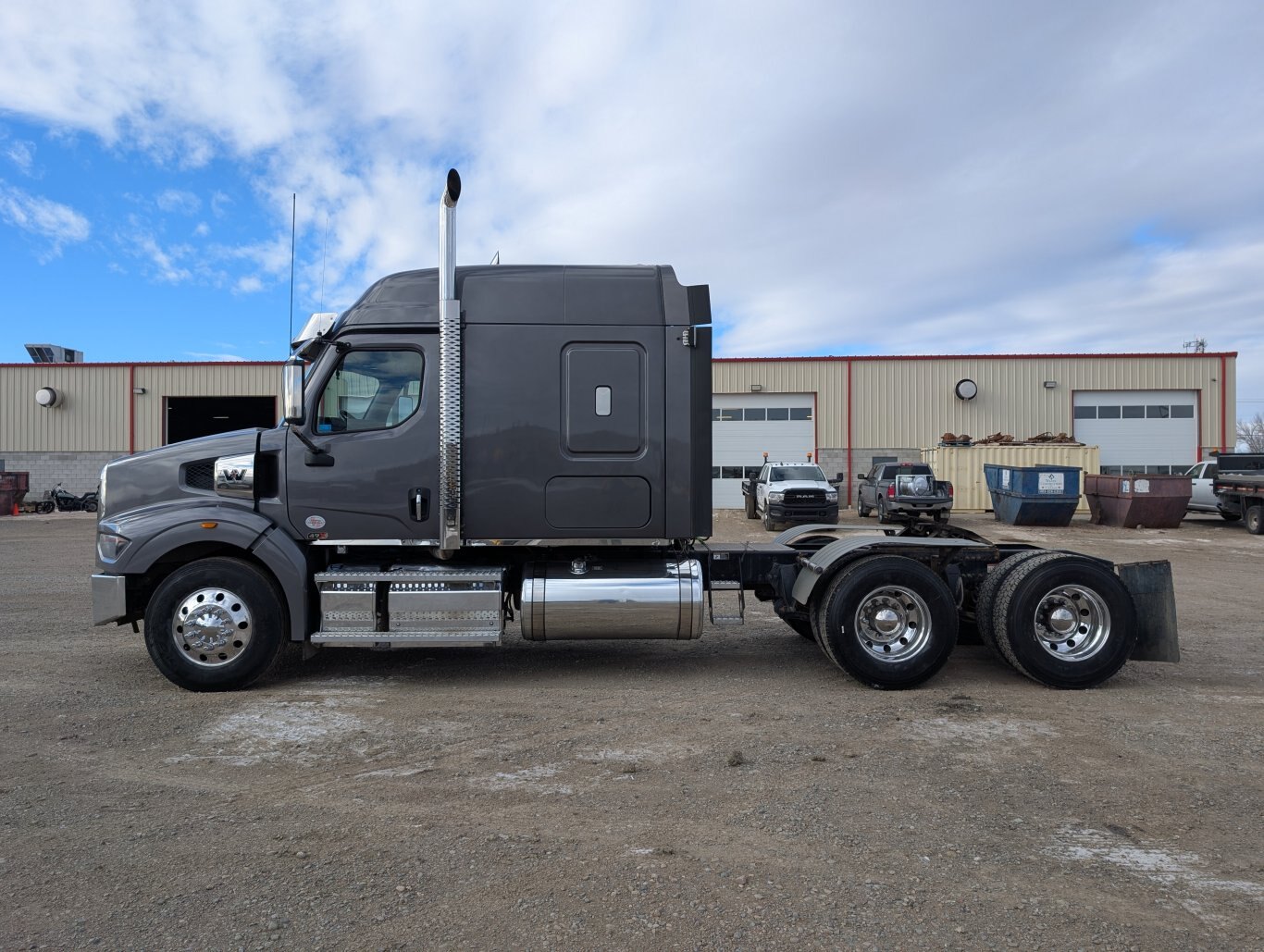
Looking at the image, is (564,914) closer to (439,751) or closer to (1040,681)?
(439,751)

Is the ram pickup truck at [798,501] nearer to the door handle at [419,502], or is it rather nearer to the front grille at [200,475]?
the door handle at [419,502]

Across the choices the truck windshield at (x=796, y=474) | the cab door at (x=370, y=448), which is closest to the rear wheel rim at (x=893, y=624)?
the cab door at (x=370, y=448)

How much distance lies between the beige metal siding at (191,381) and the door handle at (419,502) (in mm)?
29806

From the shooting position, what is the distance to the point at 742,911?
3033 millimetres

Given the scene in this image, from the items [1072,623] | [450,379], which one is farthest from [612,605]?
[1072,623]

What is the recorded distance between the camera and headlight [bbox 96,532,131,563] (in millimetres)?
6016

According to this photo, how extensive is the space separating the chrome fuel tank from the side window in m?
1.61

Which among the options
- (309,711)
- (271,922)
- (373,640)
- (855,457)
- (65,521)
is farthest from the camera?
(855,457)

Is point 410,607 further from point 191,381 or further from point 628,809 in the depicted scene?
point 191,381

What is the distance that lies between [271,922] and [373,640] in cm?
318

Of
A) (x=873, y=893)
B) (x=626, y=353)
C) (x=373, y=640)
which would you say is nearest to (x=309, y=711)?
(x=373, y=640)

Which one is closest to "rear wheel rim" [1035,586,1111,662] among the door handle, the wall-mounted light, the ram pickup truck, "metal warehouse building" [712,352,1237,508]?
the door handle

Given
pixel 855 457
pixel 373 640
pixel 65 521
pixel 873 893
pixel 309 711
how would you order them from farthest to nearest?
1. pixel 855 457
2. pixel 65 521
3. pixel 373 640
4. pixel 309 711
5. pixel 873 893

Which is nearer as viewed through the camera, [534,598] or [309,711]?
[309,711]
